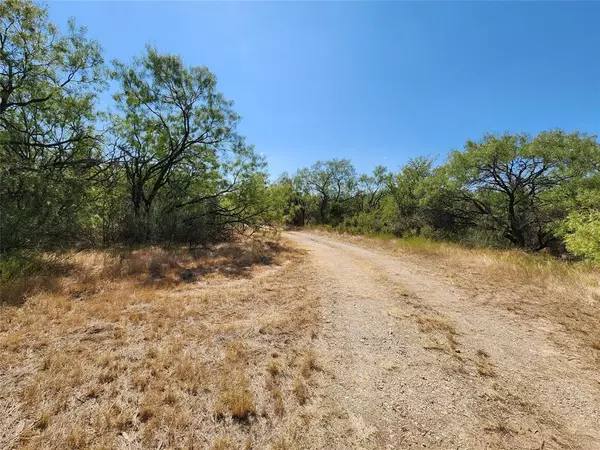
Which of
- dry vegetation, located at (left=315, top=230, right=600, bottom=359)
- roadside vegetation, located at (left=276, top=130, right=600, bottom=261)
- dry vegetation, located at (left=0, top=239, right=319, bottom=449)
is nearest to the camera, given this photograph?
dry vegetation, located at (left=0, top=239, right=319, bottom=449)

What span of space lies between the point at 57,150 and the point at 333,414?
15130 millimetres

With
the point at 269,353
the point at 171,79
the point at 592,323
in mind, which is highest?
the point at 171,79

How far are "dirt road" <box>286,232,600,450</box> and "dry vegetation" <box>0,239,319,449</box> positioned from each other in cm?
51

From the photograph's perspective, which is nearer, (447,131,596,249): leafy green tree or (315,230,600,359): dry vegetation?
(315,230,600,359): dry vegetation

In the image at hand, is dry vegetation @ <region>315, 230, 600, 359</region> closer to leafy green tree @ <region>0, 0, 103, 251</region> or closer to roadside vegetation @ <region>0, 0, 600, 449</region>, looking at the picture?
roadside vegetation @ <region>0, 0, 600, 449</region>

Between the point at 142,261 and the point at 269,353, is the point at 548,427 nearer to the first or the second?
the point at 269,353

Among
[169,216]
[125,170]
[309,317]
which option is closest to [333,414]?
[309,317]

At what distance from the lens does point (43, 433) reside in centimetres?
215

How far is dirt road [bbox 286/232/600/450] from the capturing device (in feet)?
7.56

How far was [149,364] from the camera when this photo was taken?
10.3 ft

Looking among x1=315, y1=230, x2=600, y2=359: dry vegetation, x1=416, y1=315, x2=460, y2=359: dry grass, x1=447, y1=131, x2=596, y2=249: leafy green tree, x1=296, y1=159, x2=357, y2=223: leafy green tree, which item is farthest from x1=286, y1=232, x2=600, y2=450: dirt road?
x1=296, y1=159, x2=357, y2=223: leafy green tree

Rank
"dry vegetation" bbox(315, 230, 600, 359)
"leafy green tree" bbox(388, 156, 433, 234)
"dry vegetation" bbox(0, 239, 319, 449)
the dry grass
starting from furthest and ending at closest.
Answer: "leafy green tree" bbox(388, 156, 433, 234)
"dry vegetation" bbox(315, 230, 600, 359)
the dry grass
"dry vegetation" bbox(0, 239, 319, 449)

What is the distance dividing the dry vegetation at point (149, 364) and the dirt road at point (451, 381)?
51 centimetres

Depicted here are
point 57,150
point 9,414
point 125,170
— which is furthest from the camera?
point 125,170
